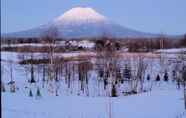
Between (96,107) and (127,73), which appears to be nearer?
(96,107)

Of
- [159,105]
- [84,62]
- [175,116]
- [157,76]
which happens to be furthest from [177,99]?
[84,62]

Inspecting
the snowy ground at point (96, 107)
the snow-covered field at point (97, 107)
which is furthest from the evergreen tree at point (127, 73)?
the snowy ground at point (96, 107)

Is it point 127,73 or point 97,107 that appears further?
point 127,73

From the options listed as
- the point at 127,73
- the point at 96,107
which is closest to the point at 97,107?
the point at 96,107

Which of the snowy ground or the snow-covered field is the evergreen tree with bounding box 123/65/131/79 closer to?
the snow-covered field

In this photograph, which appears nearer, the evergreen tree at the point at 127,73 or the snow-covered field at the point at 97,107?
the snow-covered field at the point at 97,107

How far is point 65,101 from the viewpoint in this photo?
611 centimetres

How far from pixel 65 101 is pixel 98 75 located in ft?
16.4

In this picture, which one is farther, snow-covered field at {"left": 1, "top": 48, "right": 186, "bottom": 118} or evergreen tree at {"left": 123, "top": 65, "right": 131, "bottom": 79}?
evergreen tree at {"left": 123, "top": 65, "right": 131, "bottom": 79}

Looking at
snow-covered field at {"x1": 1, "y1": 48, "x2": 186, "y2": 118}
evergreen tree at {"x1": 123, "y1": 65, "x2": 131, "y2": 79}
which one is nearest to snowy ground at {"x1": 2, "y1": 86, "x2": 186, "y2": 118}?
snow-covered field at {"x1": 1, "y1": 48, "x2": 186, "y2": 118}

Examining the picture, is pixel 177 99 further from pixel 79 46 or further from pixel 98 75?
pixel 79 46

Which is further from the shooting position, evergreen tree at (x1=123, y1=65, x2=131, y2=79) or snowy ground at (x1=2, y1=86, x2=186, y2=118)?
evergreen tree at (x1=123, y1=65, x2=131, y2=79)

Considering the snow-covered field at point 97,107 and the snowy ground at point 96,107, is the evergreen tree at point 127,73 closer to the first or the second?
the snow-covered field at point 97,107

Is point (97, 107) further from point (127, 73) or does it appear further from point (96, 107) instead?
point (127, 73)
